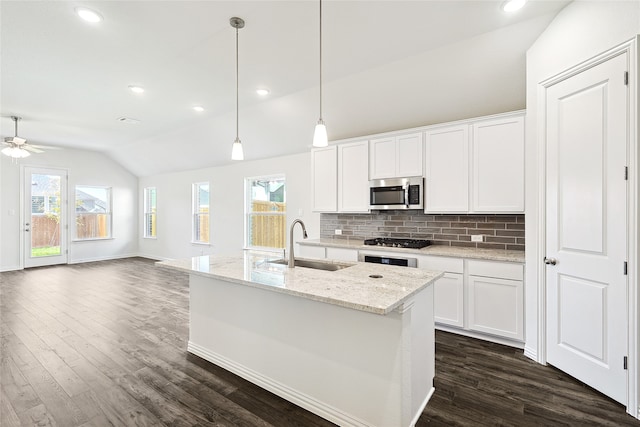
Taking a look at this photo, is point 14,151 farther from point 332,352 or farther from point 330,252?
point 332,352

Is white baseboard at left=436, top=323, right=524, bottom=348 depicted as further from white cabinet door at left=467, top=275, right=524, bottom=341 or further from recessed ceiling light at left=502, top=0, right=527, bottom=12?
recessed ceiling light at left=502, top=0, right=527, bottom=12

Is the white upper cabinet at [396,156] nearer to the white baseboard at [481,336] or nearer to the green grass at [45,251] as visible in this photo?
the white baseboard at [481,336]

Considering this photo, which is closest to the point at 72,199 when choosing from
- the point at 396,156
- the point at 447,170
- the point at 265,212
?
the point at 265,212

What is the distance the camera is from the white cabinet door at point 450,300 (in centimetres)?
312

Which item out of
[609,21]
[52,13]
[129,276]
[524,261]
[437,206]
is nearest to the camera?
[609,21]

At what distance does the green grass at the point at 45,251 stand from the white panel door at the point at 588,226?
9.66m

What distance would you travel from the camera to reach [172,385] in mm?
2287

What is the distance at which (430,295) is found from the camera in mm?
2086

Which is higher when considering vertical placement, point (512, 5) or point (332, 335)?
point (512, 5)

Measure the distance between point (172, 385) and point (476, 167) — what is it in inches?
139

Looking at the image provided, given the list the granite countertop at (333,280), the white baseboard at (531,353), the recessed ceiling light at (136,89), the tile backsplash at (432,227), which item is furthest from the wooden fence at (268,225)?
the white baseboard at (531,353)

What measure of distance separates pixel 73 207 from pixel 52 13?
680 cm

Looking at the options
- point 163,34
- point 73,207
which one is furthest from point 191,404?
point 73,207

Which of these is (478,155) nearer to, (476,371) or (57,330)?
(476,371)
